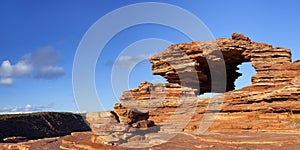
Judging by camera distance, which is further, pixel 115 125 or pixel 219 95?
pixel 219 95

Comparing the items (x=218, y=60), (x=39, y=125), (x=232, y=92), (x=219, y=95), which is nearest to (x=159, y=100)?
(x=219, y=95)

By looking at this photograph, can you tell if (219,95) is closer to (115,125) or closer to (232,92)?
(232,92)

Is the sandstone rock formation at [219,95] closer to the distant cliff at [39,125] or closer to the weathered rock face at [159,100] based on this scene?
the weathered rock face at [159,100]

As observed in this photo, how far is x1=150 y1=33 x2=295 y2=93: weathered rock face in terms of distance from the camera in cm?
3000

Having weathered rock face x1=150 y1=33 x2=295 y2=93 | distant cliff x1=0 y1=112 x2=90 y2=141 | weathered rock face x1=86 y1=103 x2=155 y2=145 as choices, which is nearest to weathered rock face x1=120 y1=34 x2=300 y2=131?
weathered rock face x1=150 y1=33 x2=295 y2=93

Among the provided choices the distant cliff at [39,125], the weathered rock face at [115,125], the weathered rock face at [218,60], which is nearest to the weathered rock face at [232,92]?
the weathered rock face at [218,60]

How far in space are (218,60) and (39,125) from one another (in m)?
69.5

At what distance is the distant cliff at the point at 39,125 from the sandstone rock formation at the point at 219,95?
53651 millimetres

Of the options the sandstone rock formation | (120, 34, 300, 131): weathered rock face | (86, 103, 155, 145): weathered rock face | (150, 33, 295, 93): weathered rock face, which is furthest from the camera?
(150, 33, 295, 93): weathered rock face

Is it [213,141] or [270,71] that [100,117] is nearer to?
[213,141]

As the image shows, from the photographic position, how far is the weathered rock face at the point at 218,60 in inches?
1181

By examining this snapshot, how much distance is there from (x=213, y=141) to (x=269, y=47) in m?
15.8

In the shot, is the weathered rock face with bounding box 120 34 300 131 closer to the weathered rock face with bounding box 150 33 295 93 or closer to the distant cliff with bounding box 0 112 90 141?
the weathered rock face with bounding box 150 33 295 93

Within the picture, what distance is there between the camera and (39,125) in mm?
86250
